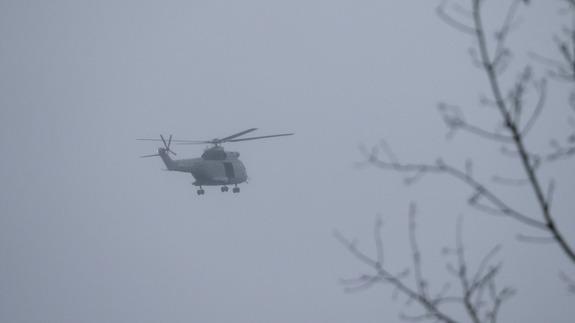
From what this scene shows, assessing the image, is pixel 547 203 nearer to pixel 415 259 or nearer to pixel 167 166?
pixel 415 259

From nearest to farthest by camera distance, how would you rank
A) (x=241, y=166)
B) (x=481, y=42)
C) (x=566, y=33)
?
(x=481, y=42)
(x=566, y=33)
(x=241, y=166)

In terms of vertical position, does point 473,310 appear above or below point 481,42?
below

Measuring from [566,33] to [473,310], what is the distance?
169 centimetres

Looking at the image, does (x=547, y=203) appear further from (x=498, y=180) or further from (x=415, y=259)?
(x=415, y=259)

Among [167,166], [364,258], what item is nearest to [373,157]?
[364,258]

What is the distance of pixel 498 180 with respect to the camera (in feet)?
12.7

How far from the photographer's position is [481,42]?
3.60m

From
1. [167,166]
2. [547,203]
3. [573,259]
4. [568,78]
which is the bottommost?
[573,259]

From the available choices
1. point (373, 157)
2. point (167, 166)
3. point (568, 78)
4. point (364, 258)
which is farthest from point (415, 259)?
point (167, 166)

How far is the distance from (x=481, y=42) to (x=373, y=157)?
0.78m

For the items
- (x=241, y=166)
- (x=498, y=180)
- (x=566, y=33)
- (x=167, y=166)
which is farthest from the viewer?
(x=241, y=166)

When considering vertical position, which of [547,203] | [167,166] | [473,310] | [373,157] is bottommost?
[473,310]

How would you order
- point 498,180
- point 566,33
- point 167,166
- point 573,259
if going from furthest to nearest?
point 167,166 < point 566,33 < point 498,180 < point 573,259

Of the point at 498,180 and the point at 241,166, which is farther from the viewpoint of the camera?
the point at 241,166
